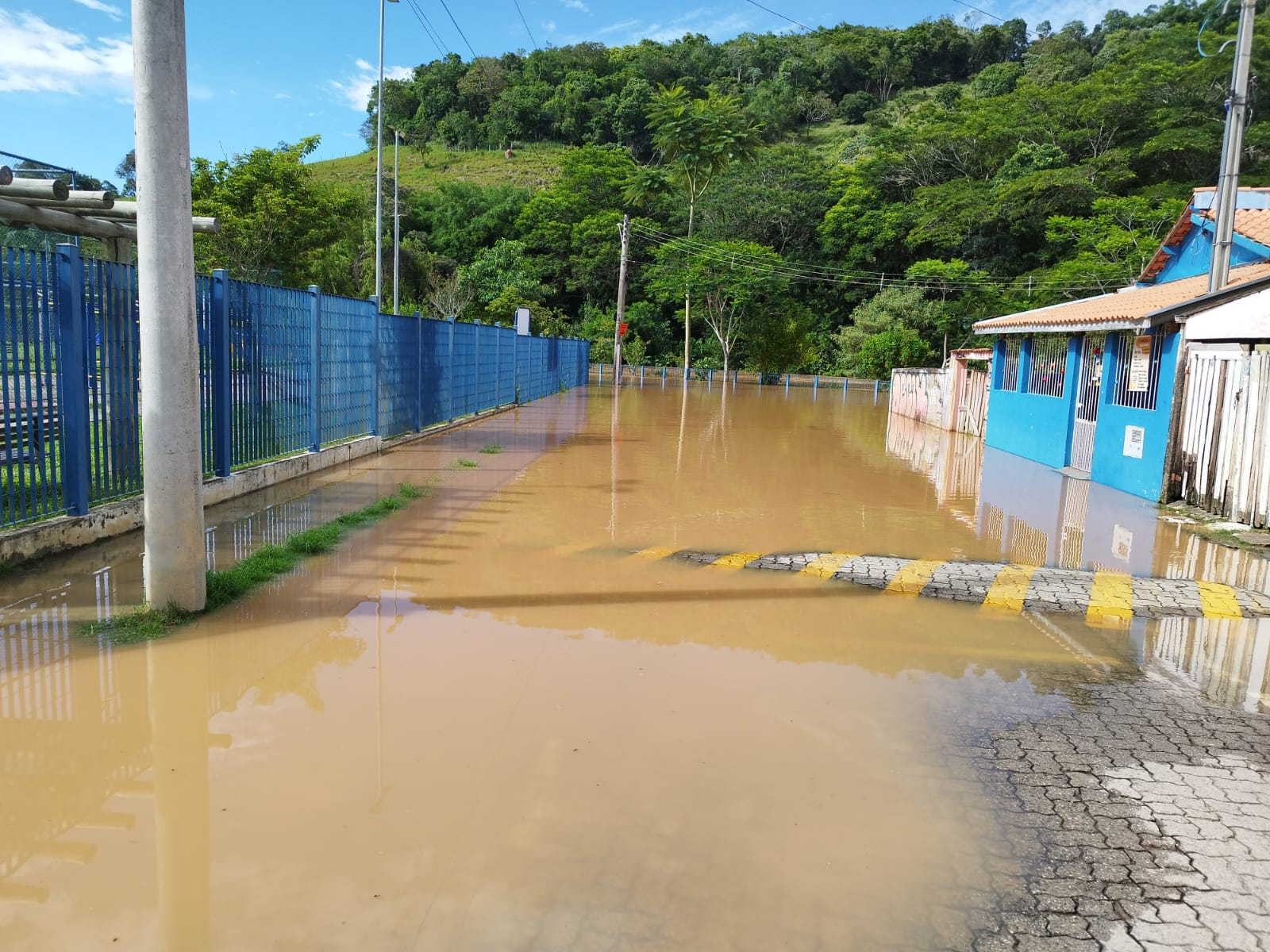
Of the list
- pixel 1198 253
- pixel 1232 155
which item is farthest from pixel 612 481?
pixel 1198 253

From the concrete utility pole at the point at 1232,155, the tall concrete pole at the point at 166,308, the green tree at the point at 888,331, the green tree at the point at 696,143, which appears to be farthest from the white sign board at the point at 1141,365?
the green tree at the point at 696,143

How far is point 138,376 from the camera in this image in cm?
788

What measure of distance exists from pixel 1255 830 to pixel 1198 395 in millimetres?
9200

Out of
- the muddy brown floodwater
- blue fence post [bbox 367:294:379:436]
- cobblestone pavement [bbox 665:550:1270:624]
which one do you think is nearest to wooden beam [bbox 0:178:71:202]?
the muddy brown floodwater

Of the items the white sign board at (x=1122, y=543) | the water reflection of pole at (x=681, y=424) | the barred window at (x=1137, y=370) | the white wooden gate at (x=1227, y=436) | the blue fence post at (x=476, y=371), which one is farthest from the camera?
the blue fence post at (x=476, y=371)

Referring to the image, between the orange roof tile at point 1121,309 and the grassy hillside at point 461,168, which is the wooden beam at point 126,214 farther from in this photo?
the grassy hillside at point 461,168

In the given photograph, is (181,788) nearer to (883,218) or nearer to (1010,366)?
(1010,366)

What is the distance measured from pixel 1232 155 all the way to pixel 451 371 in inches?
549

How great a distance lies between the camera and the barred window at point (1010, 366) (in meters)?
19.6

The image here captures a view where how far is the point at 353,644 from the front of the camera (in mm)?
5453

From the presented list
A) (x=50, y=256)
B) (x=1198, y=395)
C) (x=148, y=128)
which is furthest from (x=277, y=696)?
(x=1198, y=395)

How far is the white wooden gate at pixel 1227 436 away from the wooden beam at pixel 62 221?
502 inches

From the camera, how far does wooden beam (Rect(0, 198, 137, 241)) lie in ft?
27.1

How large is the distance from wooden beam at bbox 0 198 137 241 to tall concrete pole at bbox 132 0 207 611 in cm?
383
